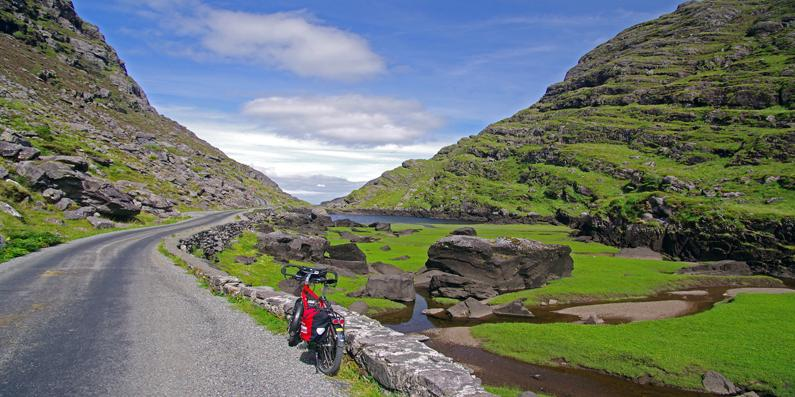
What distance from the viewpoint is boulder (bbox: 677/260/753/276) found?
53000 millimetres

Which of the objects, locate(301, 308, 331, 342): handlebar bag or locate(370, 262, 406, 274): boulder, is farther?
locate(370, 262, 406, 274): boulder

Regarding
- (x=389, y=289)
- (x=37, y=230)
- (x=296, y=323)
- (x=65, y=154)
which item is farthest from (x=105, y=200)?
(x=296, y=323)

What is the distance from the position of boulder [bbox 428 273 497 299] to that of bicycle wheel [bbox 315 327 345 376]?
106 feet

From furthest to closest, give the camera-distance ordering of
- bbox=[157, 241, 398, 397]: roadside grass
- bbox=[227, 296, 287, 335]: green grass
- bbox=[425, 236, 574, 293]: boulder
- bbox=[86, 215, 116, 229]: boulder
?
1. bbox=[86, 215, 116, 229]: boulder
2. bbox=[425, 236, 574, 293]: boulder
3. bbox=[227, 296, 287, 335]: green grass
4. bbox=[157, 241, 398, 397]: roadside grass

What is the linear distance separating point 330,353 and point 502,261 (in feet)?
128

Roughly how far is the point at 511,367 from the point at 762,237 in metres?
58.3

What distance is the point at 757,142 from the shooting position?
397 feet

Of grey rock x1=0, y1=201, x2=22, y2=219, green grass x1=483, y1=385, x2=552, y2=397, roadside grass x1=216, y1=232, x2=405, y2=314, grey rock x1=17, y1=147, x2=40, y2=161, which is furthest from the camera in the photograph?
grey rock x1=17, y1=147, x2=40, y2=161

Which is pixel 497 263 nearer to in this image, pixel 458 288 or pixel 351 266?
pixel 458 288

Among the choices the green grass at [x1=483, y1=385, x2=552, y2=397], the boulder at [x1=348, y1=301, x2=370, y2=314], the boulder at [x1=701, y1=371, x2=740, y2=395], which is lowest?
the boulder at [x1=701, y1=371, x2=740, y2=395]

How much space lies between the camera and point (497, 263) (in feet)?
159

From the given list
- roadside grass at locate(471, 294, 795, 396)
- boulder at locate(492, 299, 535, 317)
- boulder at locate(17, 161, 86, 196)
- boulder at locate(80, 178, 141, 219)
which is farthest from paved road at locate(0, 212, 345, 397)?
boulder at locate(80, 178, 141, 219)

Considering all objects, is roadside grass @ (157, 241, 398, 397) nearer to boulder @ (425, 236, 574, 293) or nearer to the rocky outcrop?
the rocky outcrop

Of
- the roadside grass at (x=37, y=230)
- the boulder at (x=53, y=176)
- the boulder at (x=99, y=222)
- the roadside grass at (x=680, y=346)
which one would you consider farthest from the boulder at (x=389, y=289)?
the boulder at (x=53, y=176)
